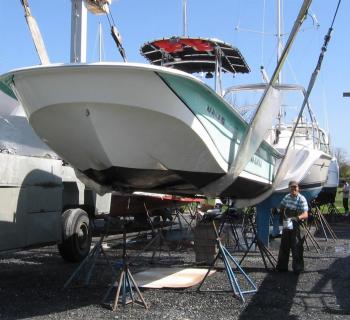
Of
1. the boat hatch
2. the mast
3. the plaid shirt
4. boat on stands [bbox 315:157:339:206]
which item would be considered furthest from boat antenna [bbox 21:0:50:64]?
boat on stands [bbox 315:157:339:206]

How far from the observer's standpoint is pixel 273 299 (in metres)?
6.57

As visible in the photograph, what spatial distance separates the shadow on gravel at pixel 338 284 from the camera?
20.0ft

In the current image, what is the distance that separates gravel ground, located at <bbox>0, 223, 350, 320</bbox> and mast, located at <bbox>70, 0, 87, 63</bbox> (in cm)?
361

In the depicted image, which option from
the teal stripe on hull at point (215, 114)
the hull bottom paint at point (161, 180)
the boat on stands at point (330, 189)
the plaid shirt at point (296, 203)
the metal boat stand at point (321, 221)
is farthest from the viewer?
the boat on stands at point (330, 189)

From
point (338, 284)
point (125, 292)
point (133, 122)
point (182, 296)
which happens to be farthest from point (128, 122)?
point (338, 284)

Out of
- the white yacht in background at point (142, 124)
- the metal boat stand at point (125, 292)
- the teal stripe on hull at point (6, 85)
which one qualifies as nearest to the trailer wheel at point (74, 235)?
the white yacht in background at point (142, 124)

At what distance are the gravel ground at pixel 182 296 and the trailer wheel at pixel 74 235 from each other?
28 centimetres

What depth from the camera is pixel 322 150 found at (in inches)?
513

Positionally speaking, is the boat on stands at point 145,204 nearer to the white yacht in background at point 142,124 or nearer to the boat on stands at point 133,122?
the white yacht in background at point 142,124

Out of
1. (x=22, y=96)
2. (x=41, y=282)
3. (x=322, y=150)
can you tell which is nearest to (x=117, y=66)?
(x=22, y=96)

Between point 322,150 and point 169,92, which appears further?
point 322,150

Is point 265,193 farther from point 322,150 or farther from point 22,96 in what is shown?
point 322,150

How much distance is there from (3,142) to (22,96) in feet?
9.17

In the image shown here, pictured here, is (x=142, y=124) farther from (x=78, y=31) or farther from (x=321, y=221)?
(x=321, y=221)
